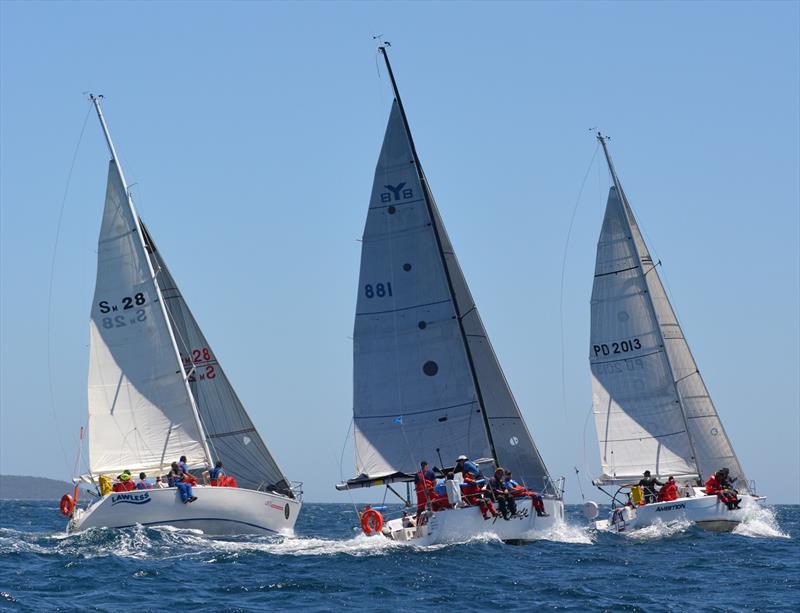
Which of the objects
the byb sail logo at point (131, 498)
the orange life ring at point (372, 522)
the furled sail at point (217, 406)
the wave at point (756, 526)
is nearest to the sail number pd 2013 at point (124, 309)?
the furled sail at point (217, 406)

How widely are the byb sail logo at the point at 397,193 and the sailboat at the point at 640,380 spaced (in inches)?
394

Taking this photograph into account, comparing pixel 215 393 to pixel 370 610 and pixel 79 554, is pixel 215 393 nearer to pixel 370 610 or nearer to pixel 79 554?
pixel 79 554

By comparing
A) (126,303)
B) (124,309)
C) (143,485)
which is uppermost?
(126,303)

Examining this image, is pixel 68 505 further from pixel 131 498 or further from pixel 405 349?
pixel 405 349

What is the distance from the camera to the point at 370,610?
1922cm

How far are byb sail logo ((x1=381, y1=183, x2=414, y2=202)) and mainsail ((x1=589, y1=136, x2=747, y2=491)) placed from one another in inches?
394

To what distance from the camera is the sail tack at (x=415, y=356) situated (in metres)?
28.7

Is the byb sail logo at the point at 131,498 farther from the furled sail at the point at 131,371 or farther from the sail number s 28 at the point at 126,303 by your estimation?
the sail number s 28 at the point at 126,303

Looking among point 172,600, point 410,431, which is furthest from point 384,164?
point 172,600

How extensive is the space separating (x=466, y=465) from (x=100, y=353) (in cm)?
1019

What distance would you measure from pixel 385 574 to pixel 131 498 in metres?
8.79

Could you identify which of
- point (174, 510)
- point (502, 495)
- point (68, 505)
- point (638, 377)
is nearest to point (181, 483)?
point (174, 510)

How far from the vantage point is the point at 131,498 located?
29453 mm

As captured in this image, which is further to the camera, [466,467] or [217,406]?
[217,406]
